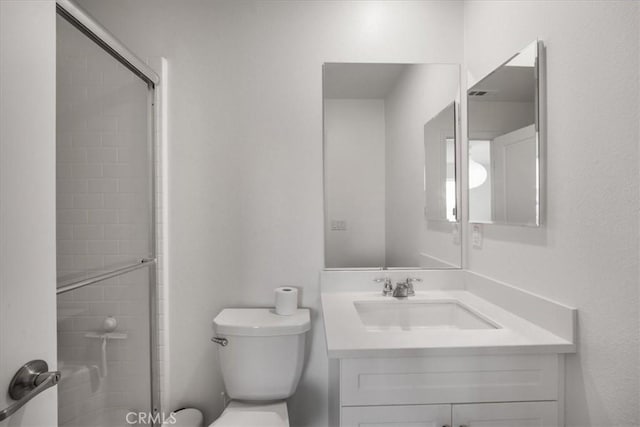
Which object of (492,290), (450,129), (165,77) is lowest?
(492,290)

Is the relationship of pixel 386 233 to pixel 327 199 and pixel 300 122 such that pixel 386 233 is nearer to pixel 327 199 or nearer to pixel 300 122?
pixel 327 199

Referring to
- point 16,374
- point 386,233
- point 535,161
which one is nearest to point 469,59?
point 535,161

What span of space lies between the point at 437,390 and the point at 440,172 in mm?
1062

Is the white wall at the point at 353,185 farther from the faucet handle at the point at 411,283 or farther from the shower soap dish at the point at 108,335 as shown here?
the shower soap dish at the point at 108,335

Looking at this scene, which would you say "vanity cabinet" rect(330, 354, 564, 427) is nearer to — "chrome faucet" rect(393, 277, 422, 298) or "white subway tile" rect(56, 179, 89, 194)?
"chrome faucet" rect(393, 277, 422, 298)

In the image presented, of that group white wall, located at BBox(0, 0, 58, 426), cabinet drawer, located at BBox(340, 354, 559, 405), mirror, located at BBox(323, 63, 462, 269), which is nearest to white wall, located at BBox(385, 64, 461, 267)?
mirror, located at BBox(323, 63, 462, 269)

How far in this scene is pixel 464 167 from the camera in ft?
6.03

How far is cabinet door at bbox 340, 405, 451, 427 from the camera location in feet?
3.63

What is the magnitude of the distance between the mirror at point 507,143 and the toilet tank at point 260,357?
3.17 ft

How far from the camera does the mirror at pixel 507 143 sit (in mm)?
1271

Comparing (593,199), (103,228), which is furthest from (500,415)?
(103,228)

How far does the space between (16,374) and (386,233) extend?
1491mm

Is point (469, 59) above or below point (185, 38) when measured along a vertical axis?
below

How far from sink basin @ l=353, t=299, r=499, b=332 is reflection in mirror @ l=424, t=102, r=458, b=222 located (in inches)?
16.9
